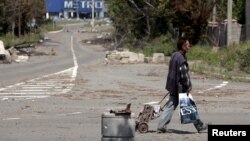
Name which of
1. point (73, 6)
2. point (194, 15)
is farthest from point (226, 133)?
point (73, 6)

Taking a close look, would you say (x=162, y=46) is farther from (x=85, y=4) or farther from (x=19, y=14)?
(x=85, y=4)

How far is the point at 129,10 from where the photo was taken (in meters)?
59.7

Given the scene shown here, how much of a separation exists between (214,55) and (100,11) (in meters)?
143

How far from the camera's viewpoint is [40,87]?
2388 centimetres

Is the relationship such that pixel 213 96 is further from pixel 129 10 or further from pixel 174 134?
pixel 129 10

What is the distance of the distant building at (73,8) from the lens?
554 feet

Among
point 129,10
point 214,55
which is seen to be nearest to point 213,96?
point 214,55

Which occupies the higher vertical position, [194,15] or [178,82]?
[178,82]

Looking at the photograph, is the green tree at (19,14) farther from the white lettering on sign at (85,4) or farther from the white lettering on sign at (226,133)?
the white lettering on sign at (85,4)

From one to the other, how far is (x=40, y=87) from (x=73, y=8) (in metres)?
152

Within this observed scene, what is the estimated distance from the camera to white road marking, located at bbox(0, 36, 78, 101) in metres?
20.9

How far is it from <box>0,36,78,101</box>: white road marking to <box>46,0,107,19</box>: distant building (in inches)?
5277

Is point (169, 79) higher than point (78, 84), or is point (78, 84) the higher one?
point (169, 79)

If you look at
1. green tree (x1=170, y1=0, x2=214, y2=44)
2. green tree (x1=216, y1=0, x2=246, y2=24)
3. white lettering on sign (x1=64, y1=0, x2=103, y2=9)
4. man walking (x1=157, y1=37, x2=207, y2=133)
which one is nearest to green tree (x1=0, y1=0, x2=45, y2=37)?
green tree (x1=170, y1=0, x2=214, y2=44)
